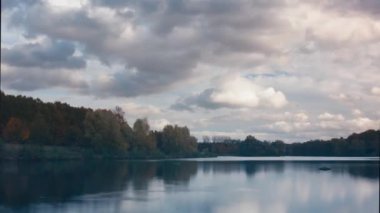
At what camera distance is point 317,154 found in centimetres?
16050

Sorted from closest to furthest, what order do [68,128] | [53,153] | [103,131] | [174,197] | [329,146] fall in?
[174,197]
[53,153]
[103,131]
[68,128]
[329,146]

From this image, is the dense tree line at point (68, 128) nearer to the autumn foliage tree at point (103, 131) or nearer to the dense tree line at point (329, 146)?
the autumn foliage tree at point (103, 131)

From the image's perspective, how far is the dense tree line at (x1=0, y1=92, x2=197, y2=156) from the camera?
98.9 meters

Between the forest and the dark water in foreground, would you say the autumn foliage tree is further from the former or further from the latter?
the dark water in foreground

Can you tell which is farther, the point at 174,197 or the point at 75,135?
the point at 75,135

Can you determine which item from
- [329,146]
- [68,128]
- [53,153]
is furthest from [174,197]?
[329,146]

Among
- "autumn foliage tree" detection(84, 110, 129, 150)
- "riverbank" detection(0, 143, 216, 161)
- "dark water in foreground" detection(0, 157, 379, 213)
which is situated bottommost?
"dark water in foreground" detection(0, 157, 379, 213)

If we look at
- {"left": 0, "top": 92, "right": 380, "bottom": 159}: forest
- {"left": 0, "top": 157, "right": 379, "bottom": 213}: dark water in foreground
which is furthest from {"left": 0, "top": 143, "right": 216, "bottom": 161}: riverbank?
{"left": 0, "top": 157, "right": 379, "bottom": 213}: dark water in foreground

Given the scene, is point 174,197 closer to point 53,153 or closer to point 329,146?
point 53,153

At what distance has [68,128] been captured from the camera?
109m

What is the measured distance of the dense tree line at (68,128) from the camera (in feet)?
324

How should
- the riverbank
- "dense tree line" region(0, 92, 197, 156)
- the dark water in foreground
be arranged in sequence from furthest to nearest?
1. "dense tree line" region(0, 92, 197, 156)
2. the riverbank
3. the dark water in foreground

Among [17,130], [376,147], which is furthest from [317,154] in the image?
[17,130]

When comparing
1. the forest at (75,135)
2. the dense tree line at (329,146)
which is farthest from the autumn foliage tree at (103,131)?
the dense tree line at (329,146)
